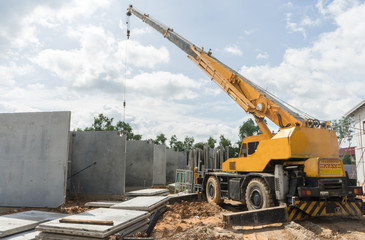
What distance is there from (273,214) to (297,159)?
6.30 feet

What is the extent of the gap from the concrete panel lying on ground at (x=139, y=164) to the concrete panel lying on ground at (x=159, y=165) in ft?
5.93

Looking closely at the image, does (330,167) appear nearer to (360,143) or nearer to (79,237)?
(79,237)

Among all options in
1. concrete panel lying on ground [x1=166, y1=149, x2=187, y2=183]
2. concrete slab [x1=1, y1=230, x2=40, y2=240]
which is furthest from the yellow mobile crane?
concrete panel lying on ground [x1=166, y1=149, x2=187, y2=183]

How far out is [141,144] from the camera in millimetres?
17266

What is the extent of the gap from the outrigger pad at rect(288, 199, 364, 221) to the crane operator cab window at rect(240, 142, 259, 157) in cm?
259

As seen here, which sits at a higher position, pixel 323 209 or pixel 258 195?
pixel 258 195

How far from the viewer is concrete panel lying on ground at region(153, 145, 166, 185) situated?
19.3 metres

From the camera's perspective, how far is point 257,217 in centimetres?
730

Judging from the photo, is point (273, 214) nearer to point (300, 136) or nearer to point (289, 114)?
point (300, 136)

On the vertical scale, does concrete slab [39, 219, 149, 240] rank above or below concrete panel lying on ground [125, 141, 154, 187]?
below

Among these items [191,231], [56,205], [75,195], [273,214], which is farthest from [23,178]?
[273,214]

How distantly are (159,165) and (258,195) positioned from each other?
1182cm

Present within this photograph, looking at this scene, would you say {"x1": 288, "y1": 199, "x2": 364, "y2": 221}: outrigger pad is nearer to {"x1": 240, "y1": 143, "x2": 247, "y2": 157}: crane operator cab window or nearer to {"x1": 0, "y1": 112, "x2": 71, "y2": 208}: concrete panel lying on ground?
{"x1": 240, "y1": 143, "x2": 247, "y2": 157}: crane operator cab window

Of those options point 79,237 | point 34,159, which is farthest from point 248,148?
point 34,159
